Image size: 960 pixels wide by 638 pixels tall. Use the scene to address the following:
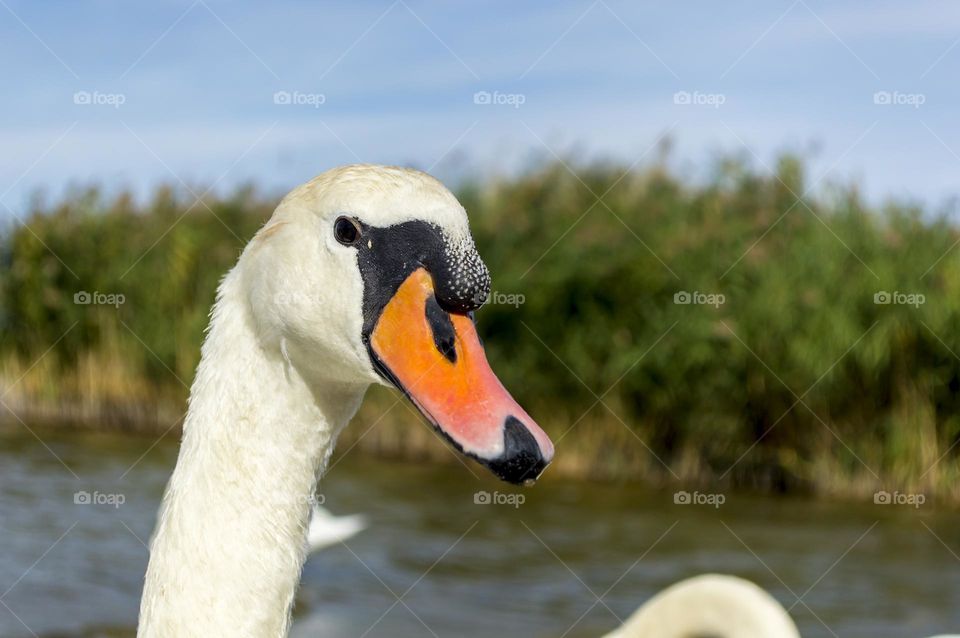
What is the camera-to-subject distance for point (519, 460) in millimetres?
2232

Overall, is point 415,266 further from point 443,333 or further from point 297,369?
point 297,369

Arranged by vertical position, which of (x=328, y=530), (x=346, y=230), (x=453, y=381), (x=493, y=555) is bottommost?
(x=493, y=555)

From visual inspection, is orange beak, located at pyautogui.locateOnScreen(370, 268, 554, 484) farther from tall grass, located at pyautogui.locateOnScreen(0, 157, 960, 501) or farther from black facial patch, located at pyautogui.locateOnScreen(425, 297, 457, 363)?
tall grass, located at pyautogui.locateOnScreen(0, 157, 960, 501)

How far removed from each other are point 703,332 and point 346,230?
11413 mm

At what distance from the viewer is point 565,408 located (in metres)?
14.1

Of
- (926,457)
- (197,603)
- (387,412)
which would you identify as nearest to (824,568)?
(926,457)

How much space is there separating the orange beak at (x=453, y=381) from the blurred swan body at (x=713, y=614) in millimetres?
2887

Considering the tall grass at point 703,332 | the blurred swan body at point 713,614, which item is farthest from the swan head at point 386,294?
the tall grass at point 703,332

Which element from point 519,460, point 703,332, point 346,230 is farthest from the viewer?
point 703,332

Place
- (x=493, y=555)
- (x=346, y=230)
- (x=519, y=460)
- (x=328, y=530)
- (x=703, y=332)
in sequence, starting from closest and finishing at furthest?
(x=519, y=460)
(x=346, y=230)
(x=328, y=530)
(x=493, y=555)
(x=703, y=332)

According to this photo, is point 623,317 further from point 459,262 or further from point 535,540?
point 459,262

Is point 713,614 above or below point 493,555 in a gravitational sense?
above

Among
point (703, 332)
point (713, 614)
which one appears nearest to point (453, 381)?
point (713, 614)

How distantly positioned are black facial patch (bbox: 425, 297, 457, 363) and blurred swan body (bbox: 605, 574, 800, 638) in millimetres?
2939
